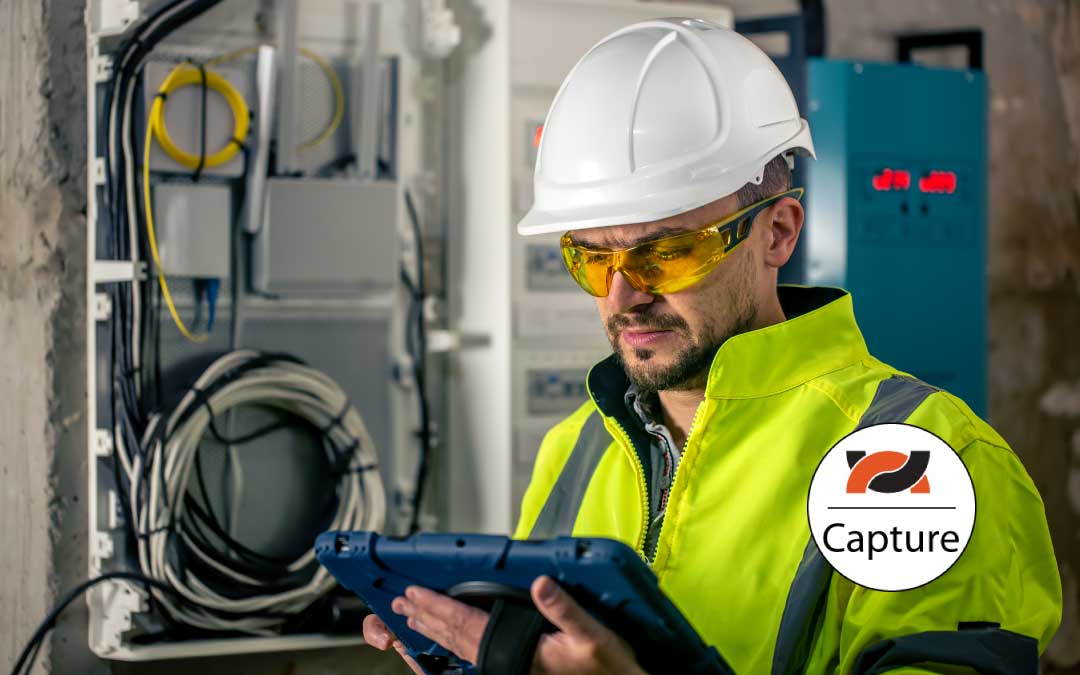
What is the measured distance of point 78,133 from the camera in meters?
2.44

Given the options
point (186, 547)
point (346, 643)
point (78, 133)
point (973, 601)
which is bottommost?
point (346, 643)

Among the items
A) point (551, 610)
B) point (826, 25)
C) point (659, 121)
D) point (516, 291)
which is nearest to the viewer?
point (551, 610)

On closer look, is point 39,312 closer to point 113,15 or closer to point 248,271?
point 248,271

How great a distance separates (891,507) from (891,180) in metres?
1.73

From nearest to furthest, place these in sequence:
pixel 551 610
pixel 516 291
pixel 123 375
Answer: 1. pixel 551 610
2. pixel 123 375
3. pixel 516 291

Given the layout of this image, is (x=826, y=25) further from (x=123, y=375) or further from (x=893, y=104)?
(x=123, y=375)

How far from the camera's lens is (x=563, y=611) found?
0.95 metres

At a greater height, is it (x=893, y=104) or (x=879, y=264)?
(x=893, y=104)

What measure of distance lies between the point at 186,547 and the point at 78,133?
2.71 ft

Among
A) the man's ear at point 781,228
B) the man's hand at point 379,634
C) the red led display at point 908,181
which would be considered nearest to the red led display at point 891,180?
the red led display at point 908,181

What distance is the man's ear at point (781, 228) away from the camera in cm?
132

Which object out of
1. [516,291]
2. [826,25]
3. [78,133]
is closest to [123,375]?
[78,133]

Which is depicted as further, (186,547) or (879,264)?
(879,264)

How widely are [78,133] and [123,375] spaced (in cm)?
50
